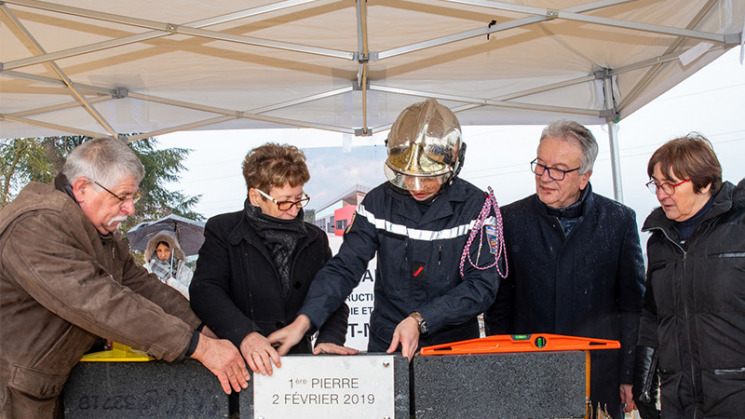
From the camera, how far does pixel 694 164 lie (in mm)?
2184

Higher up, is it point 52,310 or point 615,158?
point 615,158

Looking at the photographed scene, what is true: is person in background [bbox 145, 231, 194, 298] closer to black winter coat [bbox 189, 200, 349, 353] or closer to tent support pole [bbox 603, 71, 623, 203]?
black winter coat [bbox 189, 200, 349, 353]

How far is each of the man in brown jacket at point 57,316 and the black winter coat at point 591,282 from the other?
151 cm

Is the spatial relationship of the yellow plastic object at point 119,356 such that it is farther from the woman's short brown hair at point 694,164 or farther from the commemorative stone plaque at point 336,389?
the woman's short brown hair at point 694,164

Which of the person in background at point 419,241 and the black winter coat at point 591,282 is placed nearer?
the person in background at point 419,241

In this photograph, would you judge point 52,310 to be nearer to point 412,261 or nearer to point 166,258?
point 412,261

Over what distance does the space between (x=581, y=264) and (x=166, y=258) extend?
4.60m

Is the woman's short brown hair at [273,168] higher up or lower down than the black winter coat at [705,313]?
higher up

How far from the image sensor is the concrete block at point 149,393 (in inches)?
60.9

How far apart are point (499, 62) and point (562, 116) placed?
115cm

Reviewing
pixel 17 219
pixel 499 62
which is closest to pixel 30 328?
pixel 17 219

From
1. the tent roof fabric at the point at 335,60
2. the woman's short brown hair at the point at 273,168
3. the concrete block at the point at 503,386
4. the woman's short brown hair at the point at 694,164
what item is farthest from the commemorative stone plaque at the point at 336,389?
the tent roof fabric at the point at 335,60

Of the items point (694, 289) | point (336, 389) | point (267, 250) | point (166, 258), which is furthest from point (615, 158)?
point (166, 258)

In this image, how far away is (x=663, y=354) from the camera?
2199mm
